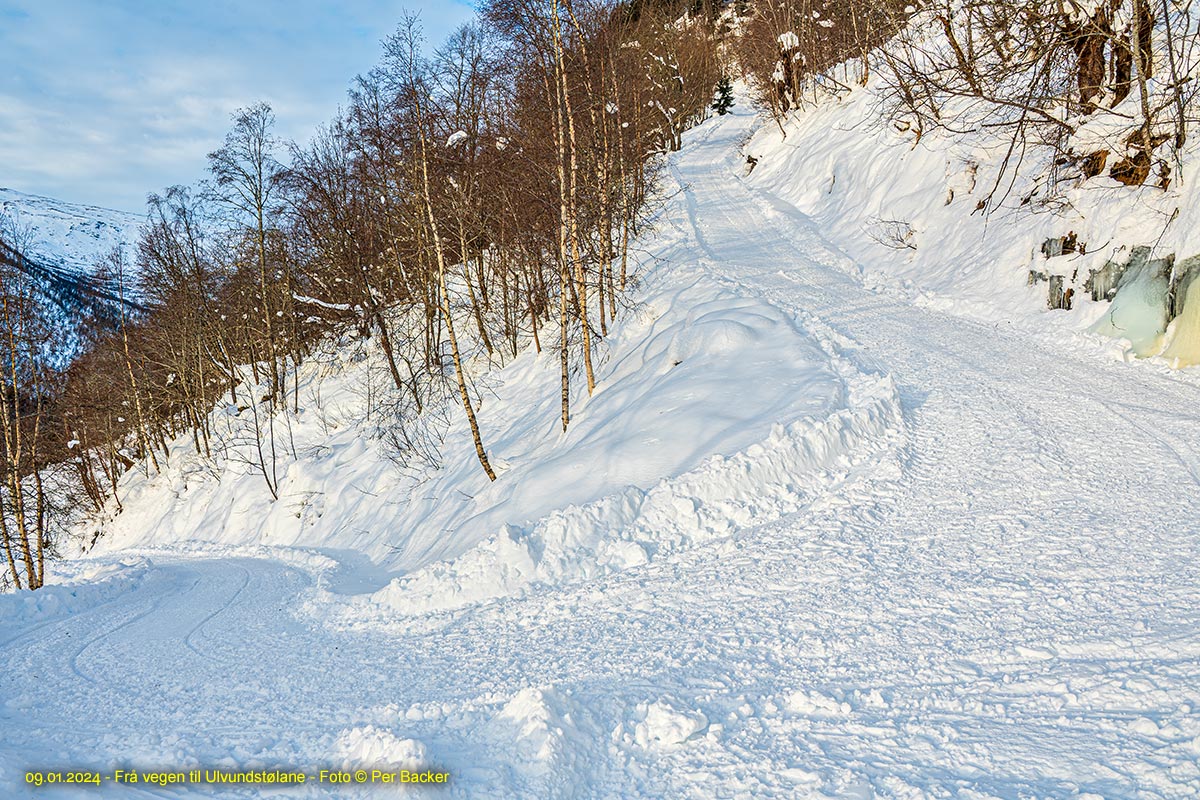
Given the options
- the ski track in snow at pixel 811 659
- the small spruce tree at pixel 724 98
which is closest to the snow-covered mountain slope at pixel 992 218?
the ski track in snow at pixel 811 659

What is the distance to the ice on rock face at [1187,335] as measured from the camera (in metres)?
9.25

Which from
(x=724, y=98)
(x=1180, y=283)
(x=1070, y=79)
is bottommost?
(x=1180, y=283)

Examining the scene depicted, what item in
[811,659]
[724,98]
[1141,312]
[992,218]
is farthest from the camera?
[724,98]

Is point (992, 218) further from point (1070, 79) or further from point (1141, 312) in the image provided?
point (1070, 79)

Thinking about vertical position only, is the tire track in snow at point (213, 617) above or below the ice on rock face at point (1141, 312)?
below

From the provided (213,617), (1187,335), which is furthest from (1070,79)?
(213,617)

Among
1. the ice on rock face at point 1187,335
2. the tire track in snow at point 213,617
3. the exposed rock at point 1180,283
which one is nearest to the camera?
the tire track in snow at point 213,617

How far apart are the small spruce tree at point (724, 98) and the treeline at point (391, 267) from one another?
20.9m

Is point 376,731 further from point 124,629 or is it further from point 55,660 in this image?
point 124,629

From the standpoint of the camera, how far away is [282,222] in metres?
26.3

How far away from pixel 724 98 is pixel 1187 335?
57.1 meters

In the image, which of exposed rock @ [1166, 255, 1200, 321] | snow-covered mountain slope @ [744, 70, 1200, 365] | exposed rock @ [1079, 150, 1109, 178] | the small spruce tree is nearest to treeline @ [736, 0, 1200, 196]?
exposed rock @ [1079, 150, 1109, 178]

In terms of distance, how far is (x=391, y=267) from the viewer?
2384cm

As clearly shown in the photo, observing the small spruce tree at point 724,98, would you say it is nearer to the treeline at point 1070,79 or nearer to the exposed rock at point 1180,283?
the treeline at point 1070,79
